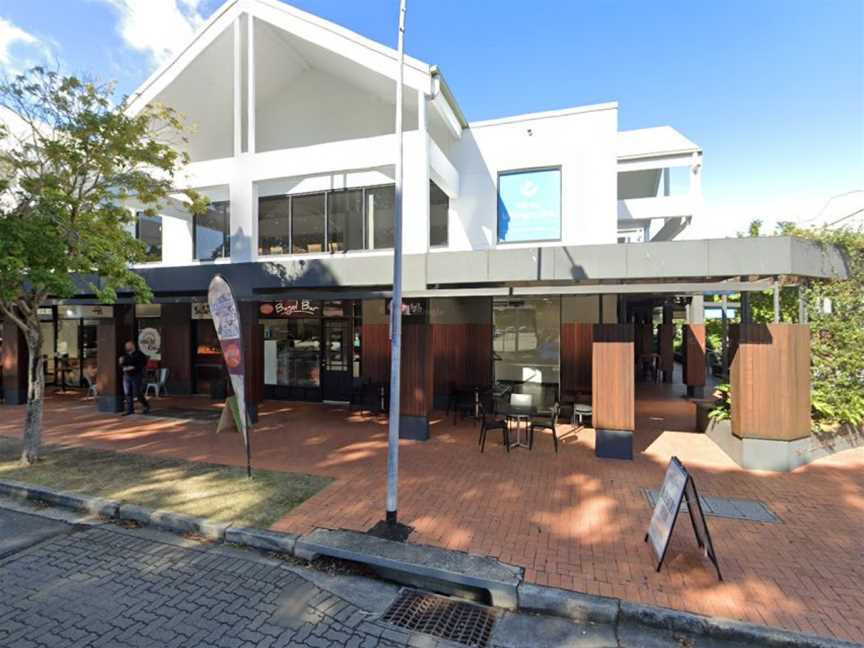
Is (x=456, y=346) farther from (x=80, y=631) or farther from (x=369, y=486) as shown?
(x=80, y=631)

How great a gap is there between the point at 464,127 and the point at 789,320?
8.43 m

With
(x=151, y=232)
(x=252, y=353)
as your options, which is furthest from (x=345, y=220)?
(x=151, y=232)

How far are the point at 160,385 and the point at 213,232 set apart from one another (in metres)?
5.31

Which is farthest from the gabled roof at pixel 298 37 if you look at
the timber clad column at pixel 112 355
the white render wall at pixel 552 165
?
the timber clad column at pixel 112 355

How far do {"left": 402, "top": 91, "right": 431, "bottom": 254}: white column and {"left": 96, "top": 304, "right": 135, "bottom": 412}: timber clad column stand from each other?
7955 millimetres

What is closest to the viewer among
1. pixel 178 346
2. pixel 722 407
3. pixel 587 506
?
pixel 587 506

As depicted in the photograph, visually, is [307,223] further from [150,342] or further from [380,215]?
[150,342]

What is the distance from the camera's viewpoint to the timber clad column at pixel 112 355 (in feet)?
37.1

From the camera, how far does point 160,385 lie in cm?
1368

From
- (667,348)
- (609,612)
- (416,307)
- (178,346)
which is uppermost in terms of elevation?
(416,307)

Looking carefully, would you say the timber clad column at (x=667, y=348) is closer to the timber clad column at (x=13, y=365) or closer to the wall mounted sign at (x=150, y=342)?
the wall mounted sign at (x=150, y=342)

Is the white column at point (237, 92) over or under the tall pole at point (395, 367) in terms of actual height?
over

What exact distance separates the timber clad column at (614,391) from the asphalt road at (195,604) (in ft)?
14.5

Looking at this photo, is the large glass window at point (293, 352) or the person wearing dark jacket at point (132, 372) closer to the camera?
the person wearing dark jacket at point (132, 372)
